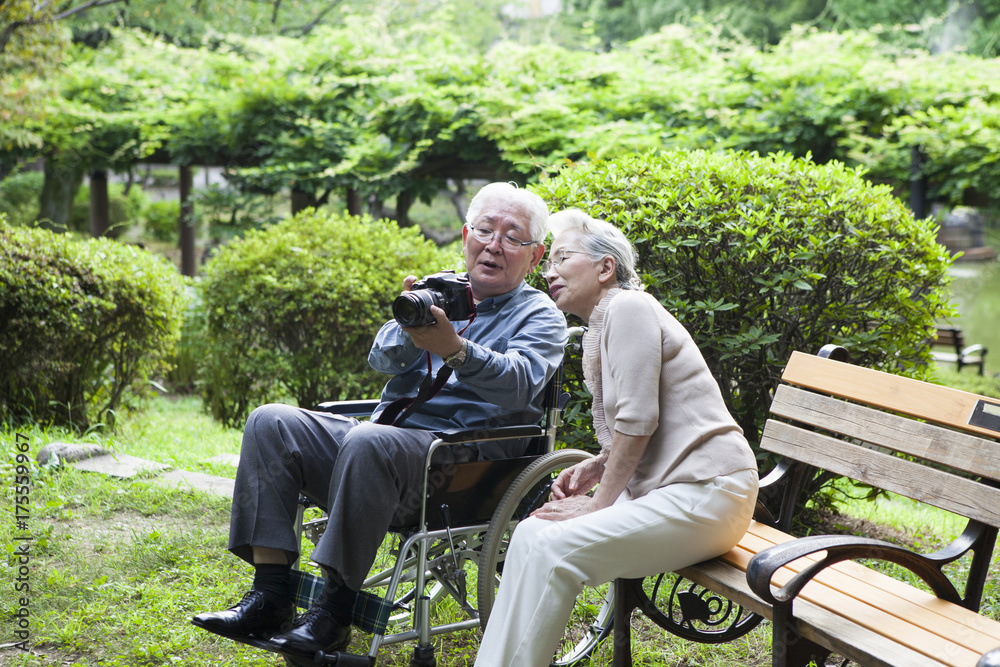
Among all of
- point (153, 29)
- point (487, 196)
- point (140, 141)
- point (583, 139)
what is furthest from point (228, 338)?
point (153, 29)

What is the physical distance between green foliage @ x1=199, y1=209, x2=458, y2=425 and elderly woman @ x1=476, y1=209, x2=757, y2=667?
3227 millimetres

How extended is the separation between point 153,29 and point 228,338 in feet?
42.9

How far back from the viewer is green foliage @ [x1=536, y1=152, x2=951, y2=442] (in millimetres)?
3189

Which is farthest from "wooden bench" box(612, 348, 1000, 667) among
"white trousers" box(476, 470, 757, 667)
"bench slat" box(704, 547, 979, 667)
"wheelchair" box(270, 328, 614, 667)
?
"wheelchair" box(270, 328, 614, 667)

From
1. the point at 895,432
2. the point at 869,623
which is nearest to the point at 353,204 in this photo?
the point at 895,432

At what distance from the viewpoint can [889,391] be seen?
2.17 m

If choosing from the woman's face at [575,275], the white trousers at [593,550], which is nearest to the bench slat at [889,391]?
the white trousers at [593,550]

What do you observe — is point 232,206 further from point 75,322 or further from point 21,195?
point 21,195

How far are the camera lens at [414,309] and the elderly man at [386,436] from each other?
2 centimetres

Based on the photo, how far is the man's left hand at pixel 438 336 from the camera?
220 cm

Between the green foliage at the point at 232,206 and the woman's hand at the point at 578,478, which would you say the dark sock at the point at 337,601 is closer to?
the woman's hand at the point at 578,478

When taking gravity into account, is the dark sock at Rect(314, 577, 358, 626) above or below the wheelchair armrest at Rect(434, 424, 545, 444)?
below

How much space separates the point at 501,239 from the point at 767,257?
1.21 m

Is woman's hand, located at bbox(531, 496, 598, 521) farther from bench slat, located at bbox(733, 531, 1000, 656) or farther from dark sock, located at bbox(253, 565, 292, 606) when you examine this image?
dark sock, located at bbox(253, 565, 292, 606)
